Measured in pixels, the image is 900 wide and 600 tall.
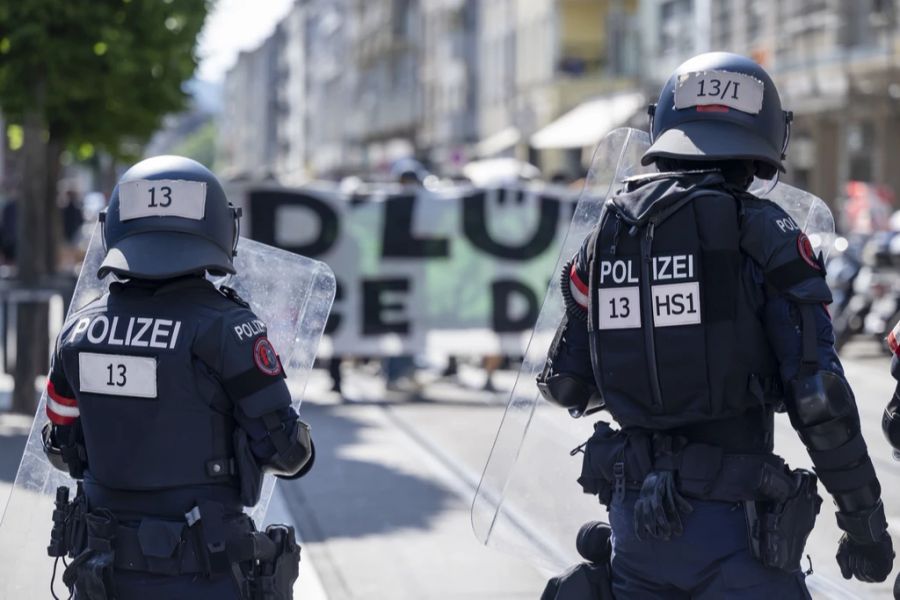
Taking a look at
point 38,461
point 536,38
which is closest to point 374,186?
point 38,461

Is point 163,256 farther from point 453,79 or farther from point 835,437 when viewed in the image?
point 453,79

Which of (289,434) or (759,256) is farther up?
(759,256)

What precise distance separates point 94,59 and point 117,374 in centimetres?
800

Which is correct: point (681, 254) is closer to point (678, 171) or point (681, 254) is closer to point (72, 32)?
point (678, 171)

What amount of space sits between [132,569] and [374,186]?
10913mm

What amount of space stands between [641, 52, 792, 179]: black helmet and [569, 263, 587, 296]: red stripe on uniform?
1.02 feet

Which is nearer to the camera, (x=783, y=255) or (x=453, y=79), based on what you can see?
(x=783, y=255)

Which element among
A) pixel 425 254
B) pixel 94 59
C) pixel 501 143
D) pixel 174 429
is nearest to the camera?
pixel 174 429

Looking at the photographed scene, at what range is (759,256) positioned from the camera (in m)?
3.34

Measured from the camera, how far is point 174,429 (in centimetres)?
352

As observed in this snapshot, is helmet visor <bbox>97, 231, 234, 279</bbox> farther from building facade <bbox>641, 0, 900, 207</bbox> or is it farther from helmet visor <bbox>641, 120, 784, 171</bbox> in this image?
building facade <bbox>641, 0, 900, 207</bbox>

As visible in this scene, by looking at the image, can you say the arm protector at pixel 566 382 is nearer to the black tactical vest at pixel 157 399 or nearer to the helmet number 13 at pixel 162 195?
the black tactical vest at pixel 157 399

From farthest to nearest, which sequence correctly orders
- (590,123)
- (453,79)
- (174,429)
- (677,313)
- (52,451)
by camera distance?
(453,79) < (590,123) < (52,451) < (174,429) < (677,313)

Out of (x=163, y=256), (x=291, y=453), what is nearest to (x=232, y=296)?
(x=163, y=256)
